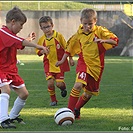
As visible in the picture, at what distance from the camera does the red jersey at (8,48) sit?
22.9 ft

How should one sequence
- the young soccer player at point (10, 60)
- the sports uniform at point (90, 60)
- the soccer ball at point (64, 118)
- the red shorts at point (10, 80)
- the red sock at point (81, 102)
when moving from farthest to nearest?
the red sock at point (81, 102) → the sports uniform at point (90, 60) → the soccer ball at point (64, 118) → the red shorts at point (10, 80) → the young soccer player at point (10, 60)

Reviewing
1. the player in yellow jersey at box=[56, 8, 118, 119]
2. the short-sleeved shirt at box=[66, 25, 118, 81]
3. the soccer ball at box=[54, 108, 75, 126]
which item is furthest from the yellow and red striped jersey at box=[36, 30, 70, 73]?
the soccer ball at box=[54, 108, 75, 126]

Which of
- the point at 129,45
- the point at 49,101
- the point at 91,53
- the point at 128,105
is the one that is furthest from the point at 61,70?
the point at 129,45

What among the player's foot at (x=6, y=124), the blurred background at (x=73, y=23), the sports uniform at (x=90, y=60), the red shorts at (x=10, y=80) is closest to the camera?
the player's foot at (x=6, y=124)

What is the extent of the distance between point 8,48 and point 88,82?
1.59 meters

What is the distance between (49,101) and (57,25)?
87.9 feet

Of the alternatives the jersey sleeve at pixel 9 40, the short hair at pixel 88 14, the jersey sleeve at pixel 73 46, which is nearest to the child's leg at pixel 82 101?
the jersey sleeve at pixel 73 46

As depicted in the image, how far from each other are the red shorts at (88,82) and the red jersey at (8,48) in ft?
3.73

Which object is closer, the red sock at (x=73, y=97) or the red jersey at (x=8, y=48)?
the red jersey at (x=8, y=48)

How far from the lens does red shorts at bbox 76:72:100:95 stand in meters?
7.86

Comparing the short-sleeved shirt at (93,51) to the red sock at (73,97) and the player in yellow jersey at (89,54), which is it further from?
the red sock at (73,97)

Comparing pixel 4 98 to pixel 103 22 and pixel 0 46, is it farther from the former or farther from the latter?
pixel 103 22

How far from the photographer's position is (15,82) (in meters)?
7.20

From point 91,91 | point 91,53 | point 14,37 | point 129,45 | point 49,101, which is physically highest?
point 14,37
